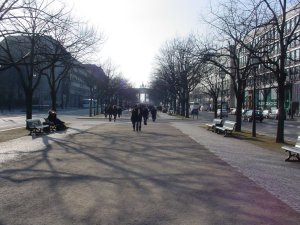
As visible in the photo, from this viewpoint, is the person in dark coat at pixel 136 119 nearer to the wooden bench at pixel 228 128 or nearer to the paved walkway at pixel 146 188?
the wooden bench at pixel 228 128

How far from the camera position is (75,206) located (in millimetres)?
7617

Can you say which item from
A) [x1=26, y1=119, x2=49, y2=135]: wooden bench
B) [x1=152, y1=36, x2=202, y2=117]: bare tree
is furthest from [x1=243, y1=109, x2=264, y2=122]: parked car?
[x1=26, y1=119, x2=49, y2=135]: wooden bench

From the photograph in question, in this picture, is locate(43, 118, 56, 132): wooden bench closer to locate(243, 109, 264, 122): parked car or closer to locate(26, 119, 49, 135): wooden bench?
locate(26, 119, 49, 135): wooden bench

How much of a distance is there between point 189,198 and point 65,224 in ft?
8.79

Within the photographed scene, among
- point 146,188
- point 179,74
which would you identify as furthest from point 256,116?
point 146,188

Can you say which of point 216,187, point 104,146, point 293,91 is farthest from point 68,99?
point 216,187

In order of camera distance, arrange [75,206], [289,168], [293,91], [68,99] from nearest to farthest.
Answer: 1. [75,206]
2. [289,168]
3. [293,91]
4. [68,99]

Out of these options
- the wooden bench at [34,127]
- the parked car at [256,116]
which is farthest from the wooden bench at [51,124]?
the parked car at [256,116]

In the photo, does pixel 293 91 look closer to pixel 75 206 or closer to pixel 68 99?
pixel 68 99

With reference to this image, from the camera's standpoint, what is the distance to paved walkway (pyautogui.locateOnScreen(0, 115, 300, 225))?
7.04m

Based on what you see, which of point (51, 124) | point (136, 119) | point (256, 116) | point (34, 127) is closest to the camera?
point (34, 127)

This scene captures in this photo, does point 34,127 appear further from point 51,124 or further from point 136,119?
point 136,119

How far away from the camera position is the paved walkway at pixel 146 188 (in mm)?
7035

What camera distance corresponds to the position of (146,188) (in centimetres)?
932
